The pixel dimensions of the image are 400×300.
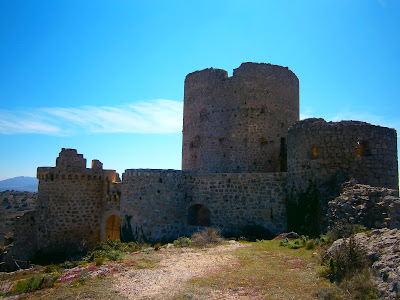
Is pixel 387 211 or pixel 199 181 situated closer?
pixel 387 211

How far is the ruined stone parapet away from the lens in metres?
13.7

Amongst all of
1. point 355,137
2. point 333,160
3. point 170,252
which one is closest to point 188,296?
point 170,252

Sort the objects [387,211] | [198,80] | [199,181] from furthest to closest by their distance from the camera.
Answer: [198,80] → [199,181] → [387,211]

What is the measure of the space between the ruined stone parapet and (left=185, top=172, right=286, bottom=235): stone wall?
5.75ft

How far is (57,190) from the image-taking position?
20047mm

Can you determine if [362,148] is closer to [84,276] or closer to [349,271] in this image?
[349,271]

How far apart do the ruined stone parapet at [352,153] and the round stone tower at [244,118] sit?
609 centimetres

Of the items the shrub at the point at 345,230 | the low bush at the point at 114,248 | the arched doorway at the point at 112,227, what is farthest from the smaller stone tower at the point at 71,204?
the shrub at the point at 345,230

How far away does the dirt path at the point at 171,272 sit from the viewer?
7698mm

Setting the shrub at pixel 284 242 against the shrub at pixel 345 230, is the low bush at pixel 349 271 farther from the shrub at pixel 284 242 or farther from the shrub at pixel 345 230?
the shrub at pixel 284 242

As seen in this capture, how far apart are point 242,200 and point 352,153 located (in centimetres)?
523

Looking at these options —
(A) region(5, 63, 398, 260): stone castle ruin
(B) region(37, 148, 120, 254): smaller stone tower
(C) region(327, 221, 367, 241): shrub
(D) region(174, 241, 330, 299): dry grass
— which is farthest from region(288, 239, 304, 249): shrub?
(B) region(37, 148, 120, 254): smaller stone tower

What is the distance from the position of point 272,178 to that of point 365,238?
302 inches

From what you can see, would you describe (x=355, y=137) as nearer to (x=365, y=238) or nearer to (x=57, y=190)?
(x=365, y=238)
